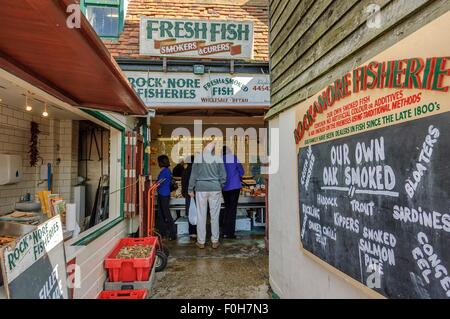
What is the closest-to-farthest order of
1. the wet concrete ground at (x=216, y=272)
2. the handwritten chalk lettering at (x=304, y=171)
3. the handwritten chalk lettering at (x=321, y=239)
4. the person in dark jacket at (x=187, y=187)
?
the handwritten chalk lettering at (x=321, y=239) → the handwritten chalk lettering at (x=304, y=171) → the wet concrete ground at (x=216, y=272) → the person in dark jacket at (x=187, y=187)

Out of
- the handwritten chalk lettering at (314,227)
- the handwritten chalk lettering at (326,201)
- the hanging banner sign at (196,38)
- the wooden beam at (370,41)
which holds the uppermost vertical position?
the hanging banner sign at (196,38)

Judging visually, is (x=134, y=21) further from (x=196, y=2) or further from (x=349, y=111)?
(x=349, y=111)

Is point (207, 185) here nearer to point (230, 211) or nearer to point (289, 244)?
point (230, 211)

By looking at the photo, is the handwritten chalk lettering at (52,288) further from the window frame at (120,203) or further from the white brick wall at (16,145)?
the white brick wall at (16,145)

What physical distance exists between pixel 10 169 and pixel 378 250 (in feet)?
15.0

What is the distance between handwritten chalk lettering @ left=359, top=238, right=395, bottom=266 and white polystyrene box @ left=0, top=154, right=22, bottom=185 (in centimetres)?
432

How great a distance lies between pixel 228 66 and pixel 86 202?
4358 millimetres

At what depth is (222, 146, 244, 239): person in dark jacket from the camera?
6801 mm

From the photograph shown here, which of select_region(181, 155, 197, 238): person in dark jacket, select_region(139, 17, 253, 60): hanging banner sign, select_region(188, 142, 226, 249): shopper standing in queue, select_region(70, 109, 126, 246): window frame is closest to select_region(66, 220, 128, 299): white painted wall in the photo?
select_region(70, 109, 126, 246): window frame

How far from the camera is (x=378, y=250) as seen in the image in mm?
1986

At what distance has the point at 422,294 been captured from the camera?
1639 mm

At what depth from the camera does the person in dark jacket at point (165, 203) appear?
6.68m

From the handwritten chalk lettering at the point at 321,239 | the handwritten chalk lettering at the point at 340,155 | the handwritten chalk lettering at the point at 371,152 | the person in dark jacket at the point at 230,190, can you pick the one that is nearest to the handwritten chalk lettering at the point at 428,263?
the handwritten chalk lettering at the point at 371,152

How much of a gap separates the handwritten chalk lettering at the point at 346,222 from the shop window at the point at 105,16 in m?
7.10
